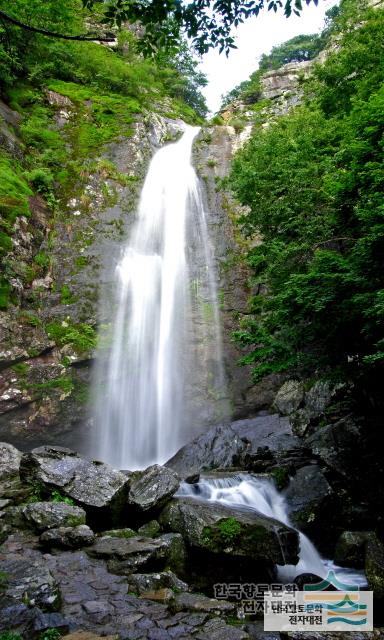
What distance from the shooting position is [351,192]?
6.04 meters

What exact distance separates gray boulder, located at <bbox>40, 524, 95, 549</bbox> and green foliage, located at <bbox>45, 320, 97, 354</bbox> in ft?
24.2

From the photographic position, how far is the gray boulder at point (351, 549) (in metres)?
5.98

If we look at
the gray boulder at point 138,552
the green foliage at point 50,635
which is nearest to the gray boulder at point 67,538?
the gray boulder at point 138,552

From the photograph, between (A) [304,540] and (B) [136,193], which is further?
(B) [136,193]

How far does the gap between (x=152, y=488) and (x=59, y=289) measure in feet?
28.3

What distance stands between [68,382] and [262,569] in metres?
8.22

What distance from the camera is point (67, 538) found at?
5.61 meters

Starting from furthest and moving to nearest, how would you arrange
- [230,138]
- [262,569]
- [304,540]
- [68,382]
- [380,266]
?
[230,138] < [68,382] < [304,540] < [262,569] < [380,266]

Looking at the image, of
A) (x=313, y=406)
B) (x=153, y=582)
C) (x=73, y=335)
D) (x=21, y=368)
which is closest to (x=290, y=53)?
(x=73, y=335)

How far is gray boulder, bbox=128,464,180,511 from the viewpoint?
6570 millimetres

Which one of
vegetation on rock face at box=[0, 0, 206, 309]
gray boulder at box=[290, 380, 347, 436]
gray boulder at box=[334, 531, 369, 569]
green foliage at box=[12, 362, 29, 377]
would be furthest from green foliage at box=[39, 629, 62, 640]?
vegetation on rock face at box=[0, 0, 206, 309]

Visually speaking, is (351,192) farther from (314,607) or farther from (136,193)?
(136,193)

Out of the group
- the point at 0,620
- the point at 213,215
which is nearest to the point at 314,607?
the point at 0,620

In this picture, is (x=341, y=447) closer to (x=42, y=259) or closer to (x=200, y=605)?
(x=200, y=605)
